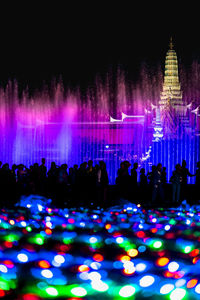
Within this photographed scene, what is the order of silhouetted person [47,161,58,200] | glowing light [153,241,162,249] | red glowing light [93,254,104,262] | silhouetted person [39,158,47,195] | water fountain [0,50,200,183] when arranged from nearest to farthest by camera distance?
red glowing light [93,254,104,262], glowing light [153,241,162,249], silhouetted person [47,161,58,200], silhouetted person [39,158,47,195], water fountain [0,50,200,183]

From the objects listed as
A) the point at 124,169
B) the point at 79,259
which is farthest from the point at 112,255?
the point at 124,169

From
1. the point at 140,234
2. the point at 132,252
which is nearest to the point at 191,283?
the point at 132,252

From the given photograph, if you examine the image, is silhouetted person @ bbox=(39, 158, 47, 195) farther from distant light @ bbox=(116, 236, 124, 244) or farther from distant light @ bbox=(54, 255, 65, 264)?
distant light @ bbox=(54, 255, 65, 264)

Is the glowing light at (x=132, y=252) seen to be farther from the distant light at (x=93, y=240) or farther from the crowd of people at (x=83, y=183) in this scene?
the crowd of people at (x=83, y=183)

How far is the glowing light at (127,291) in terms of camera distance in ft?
12.4

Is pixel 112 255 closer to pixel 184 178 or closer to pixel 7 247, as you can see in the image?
pixel 7 247

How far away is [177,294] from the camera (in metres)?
3.67

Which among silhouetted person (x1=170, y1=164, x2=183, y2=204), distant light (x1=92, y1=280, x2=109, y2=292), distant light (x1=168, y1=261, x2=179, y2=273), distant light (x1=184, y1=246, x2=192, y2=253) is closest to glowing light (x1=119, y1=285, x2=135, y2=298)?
distant light (x1=92, y1=280, x2=109, y2=292)

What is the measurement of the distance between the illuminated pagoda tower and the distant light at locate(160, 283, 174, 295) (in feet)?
93.4


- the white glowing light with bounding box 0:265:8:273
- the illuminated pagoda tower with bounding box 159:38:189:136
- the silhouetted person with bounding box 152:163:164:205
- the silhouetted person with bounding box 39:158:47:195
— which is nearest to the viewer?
the white glowing light with bounding box 0:265:8:273

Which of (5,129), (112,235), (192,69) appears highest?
(192,69)

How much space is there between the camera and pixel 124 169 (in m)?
13.9

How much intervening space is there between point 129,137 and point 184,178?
17.9 metres

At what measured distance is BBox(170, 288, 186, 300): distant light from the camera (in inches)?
143
